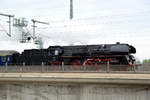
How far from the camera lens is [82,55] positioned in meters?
19.6

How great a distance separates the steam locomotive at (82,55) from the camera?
17706mm

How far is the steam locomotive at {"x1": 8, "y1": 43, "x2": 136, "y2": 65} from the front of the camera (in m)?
17.7

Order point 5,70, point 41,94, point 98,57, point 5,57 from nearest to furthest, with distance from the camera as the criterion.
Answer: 1. point 41,94
2. point 5,70
3. point 98,57
4. point 5,57

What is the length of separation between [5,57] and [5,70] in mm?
9942

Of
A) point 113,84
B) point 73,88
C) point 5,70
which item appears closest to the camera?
point 113,84

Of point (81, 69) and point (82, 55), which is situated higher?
point (82, 55)

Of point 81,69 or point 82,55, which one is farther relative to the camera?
point 82,55

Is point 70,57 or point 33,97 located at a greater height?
point 70,57

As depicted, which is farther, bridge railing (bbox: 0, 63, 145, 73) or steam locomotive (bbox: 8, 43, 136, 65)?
steam locomotive (bbox: 8, 43, 136, 65)

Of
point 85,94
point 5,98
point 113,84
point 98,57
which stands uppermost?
point 98,57

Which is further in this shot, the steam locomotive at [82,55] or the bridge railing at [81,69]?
the steam locomotive at [82,55]

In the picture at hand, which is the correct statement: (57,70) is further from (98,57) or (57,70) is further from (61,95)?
(98,57)

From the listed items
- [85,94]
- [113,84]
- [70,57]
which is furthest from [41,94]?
[70,57]

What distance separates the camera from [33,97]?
43.5 ft
